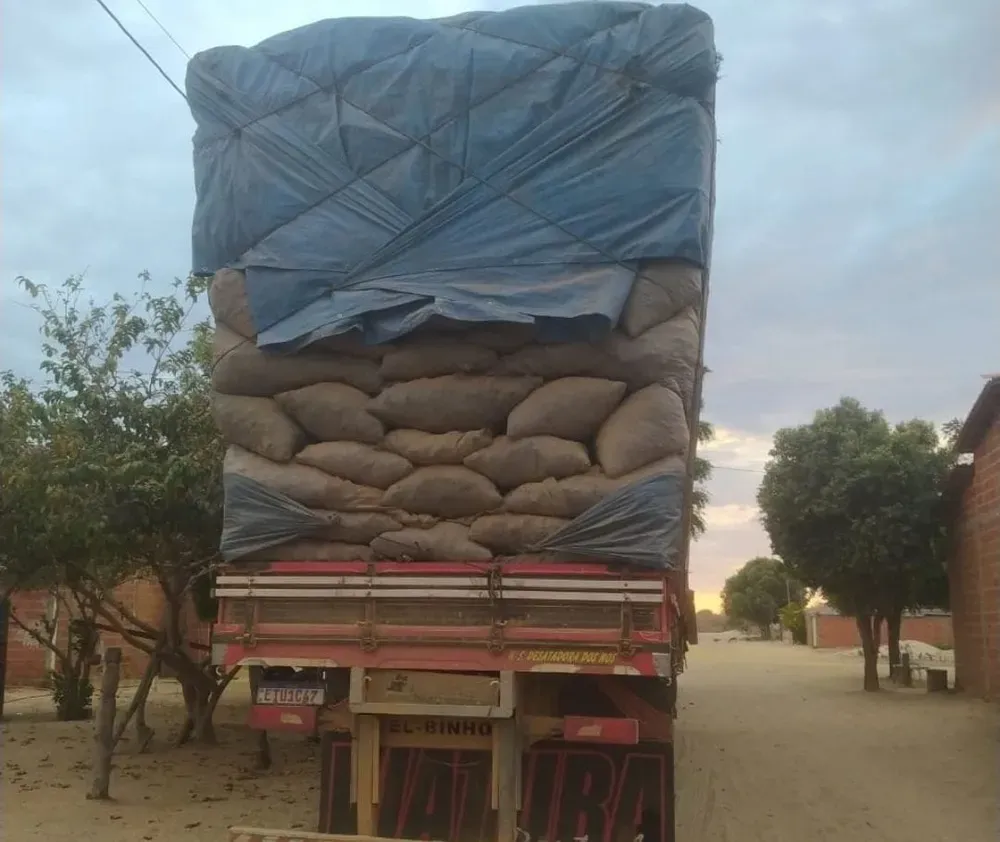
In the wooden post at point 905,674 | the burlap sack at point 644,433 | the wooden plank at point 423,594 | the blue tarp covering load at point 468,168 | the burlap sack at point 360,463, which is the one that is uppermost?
the blue tarp covering load at point 468,168

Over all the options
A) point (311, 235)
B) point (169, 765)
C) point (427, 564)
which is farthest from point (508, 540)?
point (169, 765)

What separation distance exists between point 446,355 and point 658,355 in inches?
40.5

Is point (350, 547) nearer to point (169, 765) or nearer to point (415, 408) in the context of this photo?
point (415, 408)

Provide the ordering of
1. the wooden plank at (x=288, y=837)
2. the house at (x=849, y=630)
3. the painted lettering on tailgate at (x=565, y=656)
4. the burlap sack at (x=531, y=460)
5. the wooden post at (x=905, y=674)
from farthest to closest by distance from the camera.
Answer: the house at (x=849, y=630) → the wooden post at (x=905, y=674) → the burlap sack at (x=531, y=460) → the painted lettering on tailgate at (x=565, y=656) → the wooden plank at (x=288, y=837)

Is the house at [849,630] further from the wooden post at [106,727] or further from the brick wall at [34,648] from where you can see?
the wooden post at [106,727]

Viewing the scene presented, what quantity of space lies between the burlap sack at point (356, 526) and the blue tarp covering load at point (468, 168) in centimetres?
89

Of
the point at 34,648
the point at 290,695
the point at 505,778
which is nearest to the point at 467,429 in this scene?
the point at 290,695

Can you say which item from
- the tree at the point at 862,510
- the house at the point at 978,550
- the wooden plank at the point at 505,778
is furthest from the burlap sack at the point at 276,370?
the tree at the point at 862,510

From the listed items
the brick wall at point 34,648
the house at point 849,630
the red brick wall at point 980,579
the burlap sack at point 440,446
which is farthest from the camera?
the house at point 849,630

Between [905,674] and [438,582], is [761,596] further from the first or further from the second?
[438,582]

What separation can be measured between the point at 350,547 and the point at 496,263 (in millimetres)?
1597

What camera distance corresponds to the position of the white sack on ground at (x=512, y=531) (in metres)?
4.71

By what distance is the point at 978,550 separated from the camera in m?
13.9

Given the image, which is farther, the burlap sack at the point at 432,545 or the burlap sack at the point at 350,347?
the burlap sack at the point at 350,347
